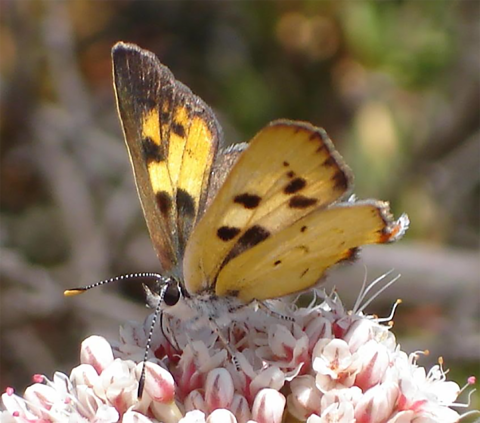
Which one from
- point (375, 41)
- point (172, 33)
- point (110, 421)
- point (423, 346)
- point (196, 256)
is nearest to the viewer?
point (110, 421)

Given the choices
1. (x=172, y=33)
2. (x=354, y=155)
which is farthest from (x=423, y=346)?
(x=172, y=33)

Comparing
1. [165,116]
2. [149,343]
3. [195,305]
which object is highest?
[165,116]

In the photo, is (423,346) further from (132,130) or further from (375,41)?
(132,130)

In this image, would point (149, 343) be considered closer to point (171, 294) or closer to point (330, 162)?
point (171, 294)

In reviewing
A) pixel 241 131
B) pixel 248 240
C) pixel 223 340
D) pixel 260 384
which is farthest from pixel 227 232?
pixel 241 131

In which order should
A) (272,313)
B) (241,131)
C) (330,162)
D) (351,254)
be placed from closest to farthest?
1. (330,162)
2. (351,254)
3. (272,313)
4. (241,131)

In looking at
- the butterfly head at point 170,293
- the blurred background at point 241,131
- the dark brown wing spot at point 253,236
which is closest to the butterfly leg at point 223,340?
the butterfly head at point 170,293

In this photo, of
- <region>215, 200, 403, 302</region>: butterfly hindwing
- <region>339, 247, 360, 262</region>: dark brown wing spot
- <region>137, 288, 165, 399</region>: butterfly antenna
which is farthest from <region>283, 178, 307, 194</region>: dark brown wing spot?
<region>137, 288, 165, 399</region>: butterfly antenna
